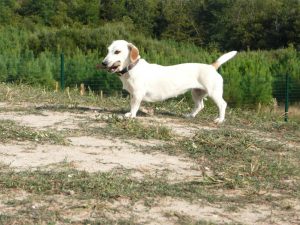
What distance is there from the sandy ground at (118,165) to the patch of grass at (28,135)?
0.45ft

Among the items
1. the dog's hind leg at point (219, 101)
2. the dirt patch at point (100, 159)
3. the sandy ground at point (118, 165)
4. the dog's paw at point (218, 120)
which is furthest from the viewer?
the dog's paw at point (218, 120)

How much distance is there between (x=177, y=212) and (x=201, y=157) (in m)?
2.01

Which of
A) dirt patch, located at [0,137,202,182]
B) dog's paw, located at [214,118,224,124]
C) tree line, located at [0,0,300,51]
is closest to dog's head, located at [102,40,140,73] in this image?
dog's paw, located at [214,118,224,124]

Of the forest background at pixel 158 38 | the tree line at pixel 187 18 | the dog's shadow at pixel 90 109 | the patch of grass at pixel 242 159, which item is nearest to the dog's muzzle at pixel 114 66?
the dog's shadow at pixel 90 109

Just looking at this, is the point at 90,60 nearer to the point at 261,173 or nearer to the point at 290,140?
the point at 290,140

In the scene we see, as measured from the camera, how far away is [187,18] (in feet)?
149

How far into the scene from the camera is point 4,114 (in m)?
8.62

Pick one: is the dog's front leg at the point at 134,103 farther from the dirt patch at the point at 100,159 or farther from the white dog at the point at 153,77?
the dirt patch at the point at 100,159

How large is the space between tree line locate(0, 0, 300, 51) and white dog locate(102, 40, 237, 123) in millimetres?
27220

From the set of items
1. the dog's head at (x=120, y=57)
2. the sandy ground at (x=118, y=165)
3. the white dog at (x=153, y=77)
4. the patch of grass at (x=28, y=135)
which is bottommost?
the sandy ground at (x=118, y=165)

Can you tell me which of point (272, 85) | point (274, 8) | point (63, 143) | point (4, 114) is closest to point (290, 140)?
point (63, 143)

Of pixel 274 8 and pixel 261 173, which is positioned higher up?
pixel 274 8

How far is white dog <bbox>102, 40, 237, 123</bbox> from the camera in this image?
8.42m

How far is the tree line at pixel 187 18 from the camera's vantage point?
38.8 meters
